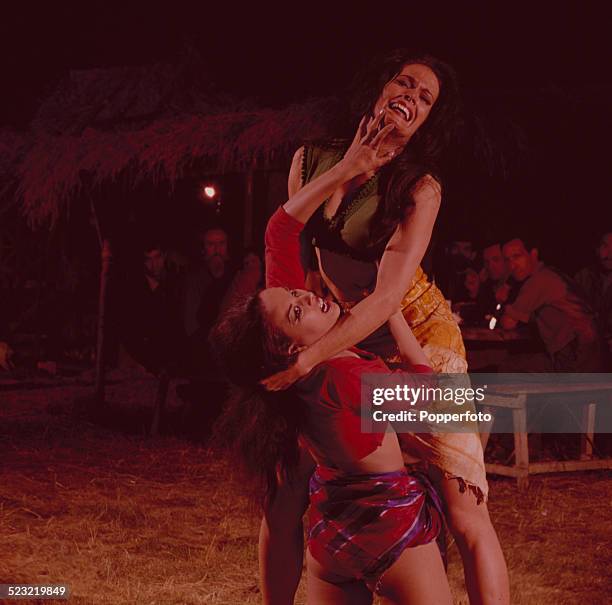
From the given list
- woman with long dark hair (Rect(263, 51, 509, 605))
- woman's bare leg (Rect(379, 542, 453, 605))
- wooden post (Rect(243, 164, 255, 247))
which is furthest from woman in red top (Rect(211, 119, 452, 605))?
wooden post (Rect(243, 164, 255, 247))

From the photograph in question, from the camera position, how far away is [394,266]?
253cm

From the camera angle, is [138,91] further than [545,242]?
No

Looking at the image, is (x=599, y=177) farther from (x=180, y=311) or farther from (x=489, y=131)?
(x=180, y=311)

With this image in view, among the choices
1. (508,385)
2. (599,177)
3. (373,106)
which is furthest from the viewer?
(599,177)

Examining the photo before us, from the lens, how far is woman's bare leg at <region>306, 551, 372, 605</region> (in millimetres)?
2527

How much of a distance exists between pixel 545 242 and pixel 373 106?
32.6ft

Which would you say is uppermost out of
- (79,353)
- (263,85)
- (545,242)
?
(263,85)

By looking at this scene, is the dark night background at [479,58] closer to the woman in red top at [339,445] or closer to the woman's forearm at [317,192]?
the woman's forearm at [317,192]

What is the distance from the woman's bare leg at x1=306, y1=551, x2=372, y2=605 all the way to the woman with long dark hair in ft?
1.13

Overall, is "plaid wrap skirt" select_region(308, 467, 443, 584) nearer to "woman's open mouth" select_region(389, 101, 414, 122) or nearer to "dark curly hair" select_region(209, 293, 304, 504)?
"dark curly hair" select_region(209, 293, 304, 504)

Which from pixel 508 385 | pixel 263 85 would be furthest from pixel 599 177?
pixel 508 385

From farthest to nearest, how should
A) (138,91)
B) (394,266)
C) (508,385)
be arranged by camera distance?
(138,91), (508,385), (394,266)

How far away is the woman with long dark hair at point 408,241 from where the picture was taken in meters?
2.56

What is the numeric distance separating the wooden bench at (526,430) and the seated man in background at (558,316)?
250mm
